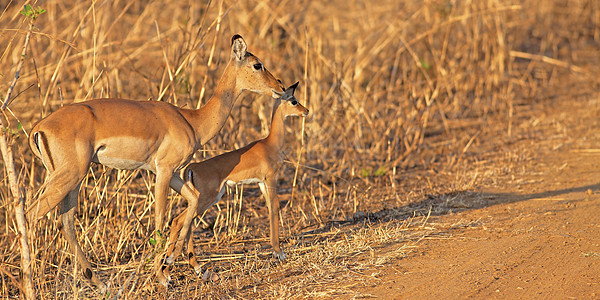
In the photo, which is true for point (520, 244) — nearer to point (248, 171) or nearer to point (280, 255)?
point (280, 255)

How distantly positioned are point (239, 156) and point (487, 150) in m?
4.12

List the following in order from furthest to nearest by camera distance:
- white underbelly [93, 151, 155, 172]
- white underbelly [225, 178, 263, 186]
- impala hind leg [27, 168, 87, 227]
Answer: white underbelly [225, 178, 263, 186] < white underbelly [93, 151, 155, 172] < impala hind leg [27, 168, 87, 227]

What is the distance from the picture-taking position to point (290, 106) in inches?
203

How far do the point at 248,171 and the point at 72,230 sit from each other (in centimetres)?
124

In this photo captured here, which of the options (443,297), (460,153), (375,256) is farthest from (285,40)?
(443,297)

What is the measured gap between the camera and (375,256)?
485cm

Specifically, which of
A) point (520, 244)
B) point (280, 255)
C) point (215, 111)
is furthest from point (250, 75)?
point (520, 244)

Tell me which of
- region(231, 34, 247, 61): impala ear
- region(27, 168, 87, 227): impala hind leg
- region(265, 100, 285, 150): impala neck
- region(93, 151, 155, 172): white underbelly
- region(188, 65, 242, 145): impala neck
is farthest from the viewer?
region(265, 100, 285, 150): impala neck

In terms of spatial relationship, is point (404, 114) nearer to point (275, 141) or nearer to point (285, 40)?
point (285, 40)

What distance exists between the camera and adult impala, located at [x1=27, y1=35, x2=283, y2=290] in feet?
12.9

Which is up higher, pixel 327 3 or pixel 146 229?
pixel 327 3

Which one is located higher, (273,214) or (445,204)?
(273,214)

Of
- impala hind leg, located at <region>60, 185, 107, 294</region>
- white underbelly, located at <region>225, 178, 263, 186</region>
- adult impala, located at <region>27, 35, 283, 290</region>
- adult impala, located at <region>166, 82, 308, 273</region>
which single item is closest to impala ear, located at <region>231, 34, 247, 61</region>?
adult impala, located at <region>27, 35, 283, 290</region>

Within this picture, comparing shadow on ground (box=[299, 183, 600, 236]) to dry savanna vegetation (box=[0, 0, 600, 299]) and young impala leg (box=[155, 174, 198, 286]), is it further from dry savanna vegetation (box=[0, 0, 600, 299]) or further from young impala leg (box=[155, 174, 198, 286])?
young impala leg (box=[155, 174, 198, 286])
